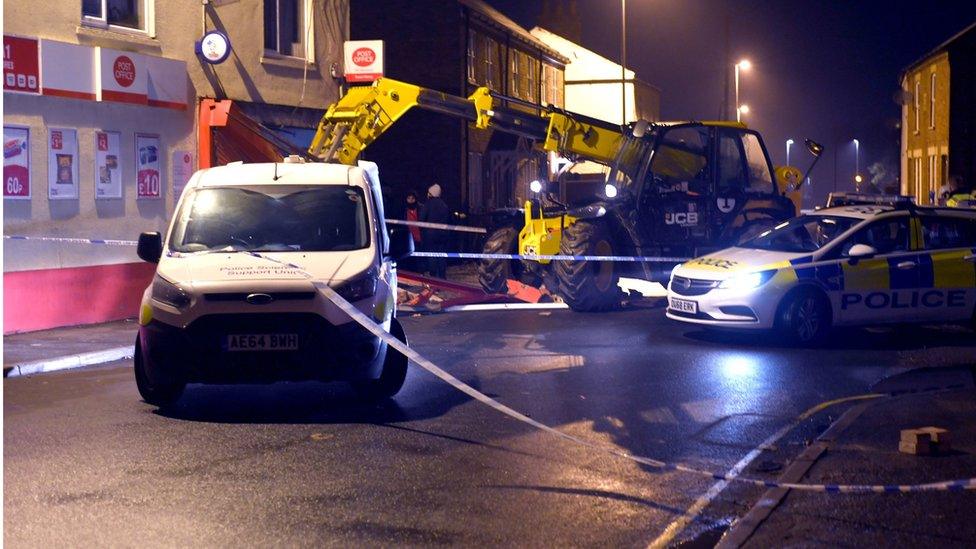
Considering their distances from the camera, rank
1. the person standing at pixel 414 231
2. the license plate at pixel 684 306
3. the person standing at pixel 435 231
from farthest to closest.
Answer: the person standing at pixel 414 231, the person standing at pixel 435 231, the license plate at pixel 684 306

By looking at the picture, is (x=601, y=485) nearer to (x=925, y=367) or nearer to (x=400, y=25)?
(x=925, y=367)

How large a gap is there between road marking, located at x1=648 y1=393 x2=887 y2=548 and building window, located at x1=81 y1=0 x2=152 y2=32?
1168 centimetres

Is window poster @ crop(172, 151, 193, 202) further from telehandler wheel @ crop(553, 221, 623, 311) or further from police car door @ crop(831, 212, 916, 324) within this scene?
police car door @ crop(831, 212, 916, 324)

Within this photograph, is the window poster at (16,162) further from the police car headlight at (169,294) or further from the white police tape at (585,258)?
the police car headlight at (169,294)

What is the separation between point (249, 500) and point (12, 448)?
7.69ft

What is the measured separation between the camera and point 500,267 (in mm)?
20484

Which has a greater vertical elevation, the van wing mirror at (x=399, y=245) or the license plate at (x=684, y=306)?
the van wing mirror at (x=399, y=245)

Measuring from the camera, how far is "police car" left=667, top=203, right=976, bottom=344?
1470 centimetres

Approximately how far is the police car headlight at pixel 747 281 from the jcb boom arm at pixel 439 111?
584cm

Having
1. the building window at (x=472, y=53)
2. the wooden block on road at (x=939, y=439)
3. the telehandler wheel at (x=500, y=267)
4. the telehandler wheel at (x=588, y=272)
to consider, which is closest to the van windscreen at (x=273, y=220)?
the wooden block on road at (x=939, y=439)

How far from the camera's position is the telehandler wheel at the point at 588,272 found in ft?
61.3

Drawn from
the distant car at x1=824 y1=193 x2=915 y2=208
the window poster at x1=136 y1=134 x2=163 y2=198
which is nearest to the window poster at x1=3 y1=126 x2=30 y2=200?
the window poster at x1=136 y1=134 x2=163 y2=198

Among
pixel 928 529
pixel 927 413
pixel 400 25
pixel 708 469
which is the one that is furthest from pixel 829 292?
pixel 400 25

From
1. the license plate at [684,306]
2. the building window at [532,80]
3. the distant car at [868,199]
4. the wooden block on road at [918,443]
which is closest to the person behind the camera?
the wooden block on road at [918,443]
